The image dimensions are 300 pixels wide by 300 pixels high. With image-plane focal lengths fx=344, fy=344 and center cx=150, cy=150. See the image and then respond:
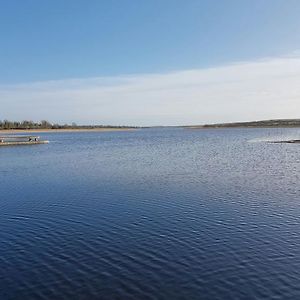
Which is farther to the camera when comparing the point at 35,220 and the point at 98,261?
the point at 35,220

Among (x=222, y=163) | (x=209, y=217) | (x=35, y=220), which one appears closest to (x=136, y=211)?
(x=209, y=217)

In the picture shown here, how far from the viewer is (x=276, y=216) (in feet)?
51.1

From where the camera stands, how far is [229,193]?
2077cm

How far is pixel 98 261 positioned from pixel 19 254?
294 cm

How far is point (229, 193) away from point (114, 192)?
23.6 ft

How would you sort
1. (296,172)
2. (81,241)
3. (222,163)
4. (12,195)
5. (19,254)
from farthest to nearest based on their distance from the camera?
(222,163)
(296,172)
(12,195)
(81,241)
(19,254)

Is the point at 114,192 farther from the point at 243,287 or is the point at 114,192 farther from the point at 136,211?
the point at 243,287

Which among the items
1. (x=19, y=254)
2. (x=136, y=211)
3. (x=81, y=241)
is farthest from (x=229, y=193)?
(x=19, y=254)

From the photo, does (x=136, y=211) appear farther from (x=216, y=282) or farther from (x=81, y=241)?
(x=216, y=282)

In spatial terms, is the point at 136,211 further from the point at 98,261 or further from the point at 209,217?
the point at 98,261

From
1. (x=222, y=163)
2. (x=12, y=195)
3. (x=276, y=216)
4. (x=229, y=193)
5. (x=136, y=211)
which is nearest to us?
(x=276, y=216)

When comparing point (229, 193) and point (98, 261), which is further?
point (229, 193)

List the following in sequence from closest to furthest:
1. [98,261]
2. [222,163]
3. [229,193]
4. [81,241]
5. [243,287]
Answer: [243,287], [98,261], [81,241], [229,193], [222,163]

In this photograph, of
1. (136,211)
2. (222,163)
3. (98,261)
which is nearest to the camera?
(98,261)
